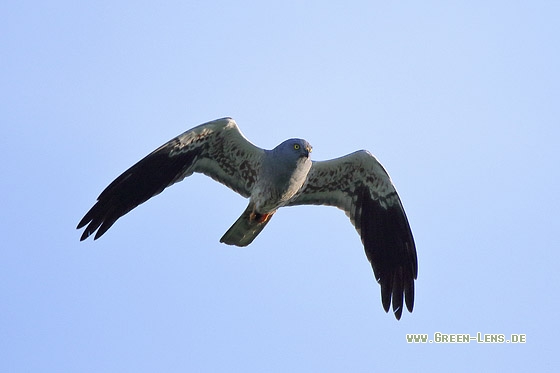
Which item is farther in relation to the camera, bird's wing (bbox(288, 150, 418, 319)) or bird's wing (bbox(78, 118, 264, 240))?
bird's wing (bbox(288, 150, 418, 319))

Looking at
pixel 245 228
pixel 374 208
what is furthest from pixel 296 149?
pixel 374 208

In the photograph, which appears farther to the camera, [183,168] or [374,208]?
[374,208]

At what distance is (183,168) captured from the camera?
44.7 ft

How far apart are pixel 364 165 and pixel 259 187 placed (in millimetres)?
1693

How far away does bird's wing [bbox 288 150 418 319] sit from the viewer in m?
14.1

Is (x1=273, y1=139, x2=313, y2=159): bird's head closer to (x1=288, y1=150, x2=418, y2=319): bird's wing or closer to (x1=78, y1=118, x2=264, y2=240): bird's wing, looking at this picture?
(x1=78, y1=118, x2=264, y2=240): bird's wing

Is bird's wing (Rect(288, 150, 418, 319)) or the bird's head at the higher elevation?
the bird's head

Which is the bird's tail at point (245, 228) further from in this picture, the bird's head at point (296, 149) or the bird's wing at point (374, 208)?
the bird's head at point (296, 149)

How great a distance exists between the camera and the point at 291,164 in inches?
517

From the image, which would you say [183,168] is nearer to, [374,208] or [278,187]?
[278,187]

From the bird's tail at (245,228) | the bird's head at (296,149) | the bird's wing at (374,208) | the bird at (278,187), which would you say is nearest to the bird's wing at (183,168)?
the bird at (278,187)

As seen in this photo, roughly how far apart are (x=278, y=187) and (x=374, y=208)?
1.85m

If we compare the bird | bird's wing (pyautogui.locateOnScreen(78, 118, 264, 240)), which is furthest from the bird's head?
bird's wing (pyautogui.locateOnScreen(78, 118, 264, 240))

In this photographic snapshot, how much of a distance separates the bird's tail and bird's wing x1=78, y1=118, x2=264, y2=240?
0.51 metres
